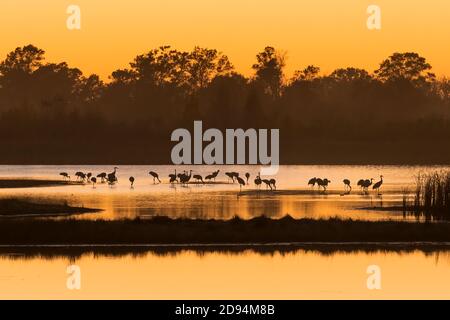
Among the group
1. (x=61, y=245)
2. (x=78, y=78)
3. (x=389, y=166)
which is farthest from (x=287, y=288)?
(x=78, y=78)

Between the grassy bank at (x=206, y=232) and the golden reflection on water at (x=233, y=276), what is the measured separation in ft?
4.93

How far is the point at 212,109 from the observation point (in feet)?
352

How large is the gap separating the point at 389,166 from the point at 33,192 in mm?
48820

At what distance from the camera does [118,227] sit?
32.1m

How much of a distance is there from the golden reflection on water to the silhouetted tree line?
68.4 meters

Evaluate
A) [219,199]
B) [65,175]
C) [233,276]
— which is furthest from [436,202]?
[65,175]

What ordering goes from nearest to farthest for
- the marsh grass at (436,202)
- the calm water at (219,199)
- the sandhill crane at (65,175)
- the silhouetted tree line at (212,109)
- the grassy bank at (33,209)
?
the grassy bank at (33,209) < the marsh grass at (436,202) < the calm water at (219,199) < the sandhill crane at (65,175) < the silhouetted tree line at (212,109)

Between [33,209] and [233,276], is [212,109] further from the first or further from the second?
[233,276]

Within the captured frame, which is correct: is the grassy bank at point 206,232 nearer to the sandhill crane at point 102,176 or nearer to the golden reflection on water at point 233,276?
the golden reflection on water at point 233,276

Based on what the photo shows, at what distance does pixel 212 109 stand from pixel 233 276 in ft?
266

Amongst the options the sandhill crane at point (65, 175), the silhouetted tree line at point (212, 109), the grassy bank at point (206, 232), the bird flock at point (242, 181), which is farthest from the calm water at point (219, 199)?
the silhouetted tree line at point (212, 109)

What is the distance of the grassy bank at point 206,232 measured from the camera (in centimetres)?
3141

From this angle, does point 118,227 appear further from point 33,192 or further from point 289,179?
point 289,179

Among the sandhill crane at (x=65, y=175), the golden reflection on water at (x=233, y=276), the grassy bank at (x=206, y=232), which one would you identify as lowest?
the golden reflection on water at (x=233, y=276)
